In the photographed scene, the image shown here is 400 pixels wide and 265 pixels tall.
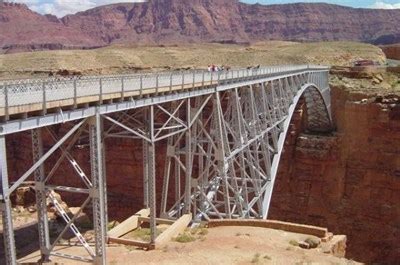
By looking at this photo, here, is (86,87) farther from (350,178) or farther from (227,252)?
(350,178)

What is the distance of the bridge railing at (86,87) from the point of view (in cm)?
1223

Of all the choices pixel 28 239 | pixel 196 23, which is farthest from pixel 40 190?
pixel 196 23

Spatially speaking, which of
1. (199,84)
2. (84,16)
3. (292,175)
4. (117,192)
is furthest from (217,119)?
(84,16)

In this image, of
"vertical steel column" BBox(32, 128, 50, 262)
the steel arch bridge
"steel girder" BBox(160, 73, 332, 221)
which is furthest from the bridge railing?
"steel girder" BBox(160, 73, 332, 221)

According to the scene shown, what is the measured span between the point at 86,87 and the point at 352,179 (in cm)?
3383

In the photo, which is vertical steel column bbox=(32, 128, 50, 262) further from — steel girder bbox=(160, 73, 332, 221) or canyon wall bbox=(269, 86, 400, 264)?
canyon wall bbox=(269, 86, 400, 264)

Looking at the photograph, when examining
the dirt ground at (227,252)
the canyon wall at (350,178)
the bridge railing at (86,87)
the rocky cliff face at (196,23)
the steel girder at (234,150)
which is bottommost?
the canyon wall at (350,178)

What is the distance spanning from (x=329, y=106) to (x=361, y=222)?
35.1 ft

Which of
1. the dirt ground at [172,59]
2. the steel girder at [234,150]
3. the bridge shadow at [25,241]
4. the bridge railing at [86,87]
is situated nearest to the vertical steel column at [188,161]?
the steel girder at [234,150]

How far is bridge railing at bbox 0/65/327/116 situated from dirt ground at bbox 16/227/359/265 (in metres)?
5.77

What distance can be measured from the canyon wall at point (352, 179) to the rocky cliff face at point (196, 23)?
5061 inches

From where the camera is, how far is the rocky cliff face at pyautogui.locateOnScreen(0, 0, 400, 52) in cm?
17525

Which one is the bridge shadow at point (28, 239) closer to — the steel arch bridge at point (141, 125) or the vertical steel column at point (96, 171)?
the steel arch bridge at point (141, 125)

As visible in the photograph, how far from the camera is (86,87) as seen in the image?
47.5 ft
